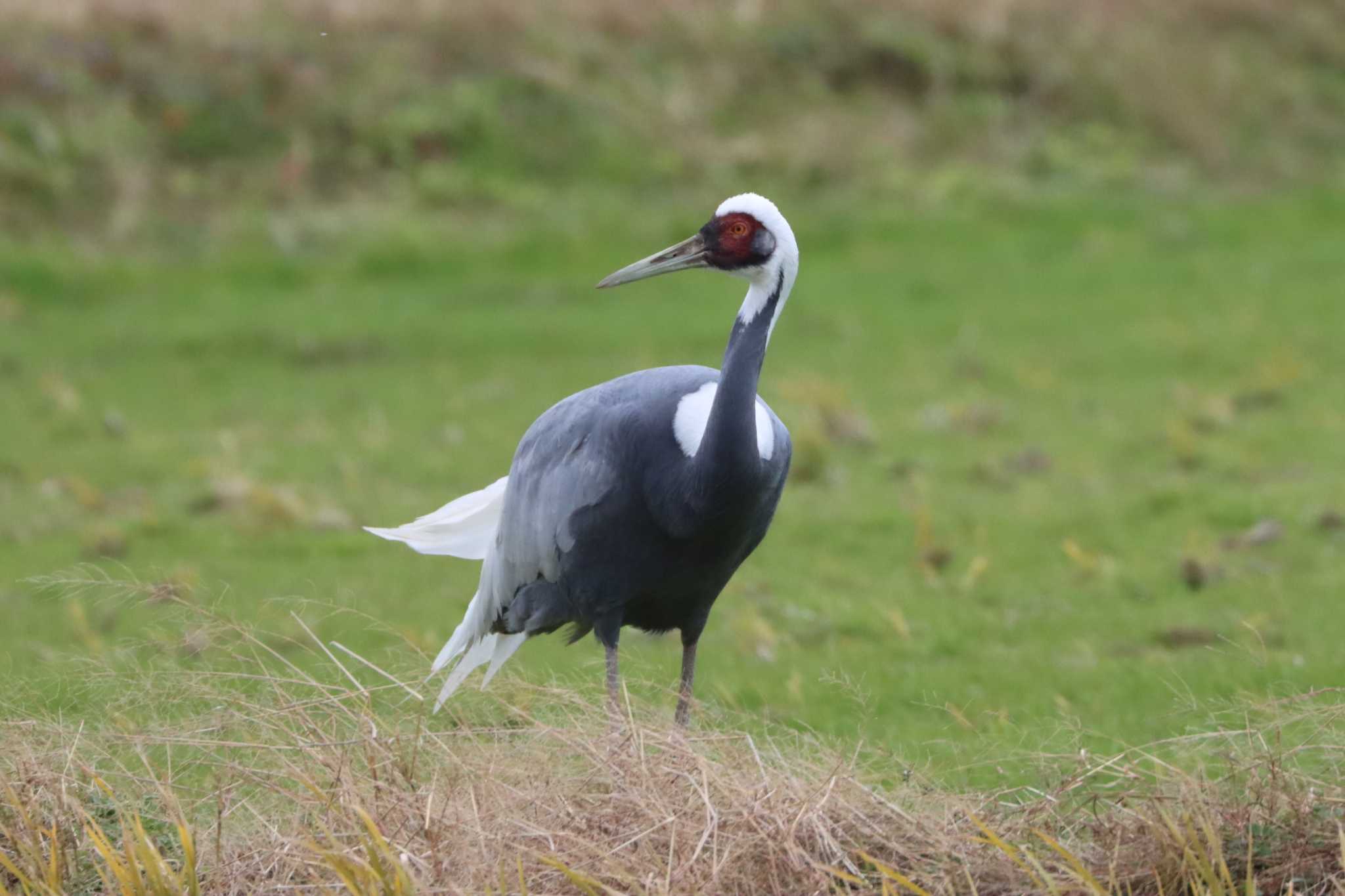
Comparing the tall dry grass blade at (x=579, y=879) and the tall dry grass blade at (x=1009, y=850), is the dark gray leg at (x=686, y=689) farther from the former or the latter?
the tall dry grass blade at (x=1009, y=850)

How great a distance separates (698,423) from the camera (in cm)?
551

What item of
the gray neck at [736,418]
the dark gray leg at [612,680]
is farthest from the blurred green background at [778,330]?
the gray neck at [736,418]

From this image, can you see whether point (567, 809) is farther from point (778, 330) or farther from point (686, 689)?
point (778, 330)

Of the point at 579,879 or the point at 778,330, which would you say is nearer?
the point at 579,879

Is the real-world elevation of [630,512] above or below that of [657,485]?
below

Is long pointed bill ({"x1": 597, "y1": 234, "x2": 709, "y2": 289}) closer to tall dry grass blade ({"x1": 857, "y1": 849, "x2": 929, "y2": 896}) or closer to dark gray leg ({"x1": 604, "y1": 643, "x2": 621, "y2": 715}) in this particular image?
dark gray leg ({"x1": 604, "y1": 643, "x2": 621, "y2": 715})

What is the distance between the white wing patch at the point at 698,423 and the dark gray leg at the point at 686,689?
73 centimetres

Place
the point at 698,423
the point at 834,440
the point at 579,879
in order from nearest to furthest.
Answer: the point at 579,879
the point at 698,423
the point at 834,440

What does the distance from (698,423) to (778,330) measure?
965 cm

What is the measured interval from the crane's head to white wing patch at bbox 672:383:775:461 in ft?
1.20

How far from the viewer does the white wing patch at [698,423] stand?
17.9 feet

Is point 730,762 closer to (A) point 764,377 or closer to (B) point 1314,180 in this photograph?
(A) point 764,377

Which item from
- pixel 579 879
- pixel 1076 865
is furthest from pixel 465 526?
pixel 1076 865

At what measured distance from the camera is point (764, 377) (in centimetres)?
1357
